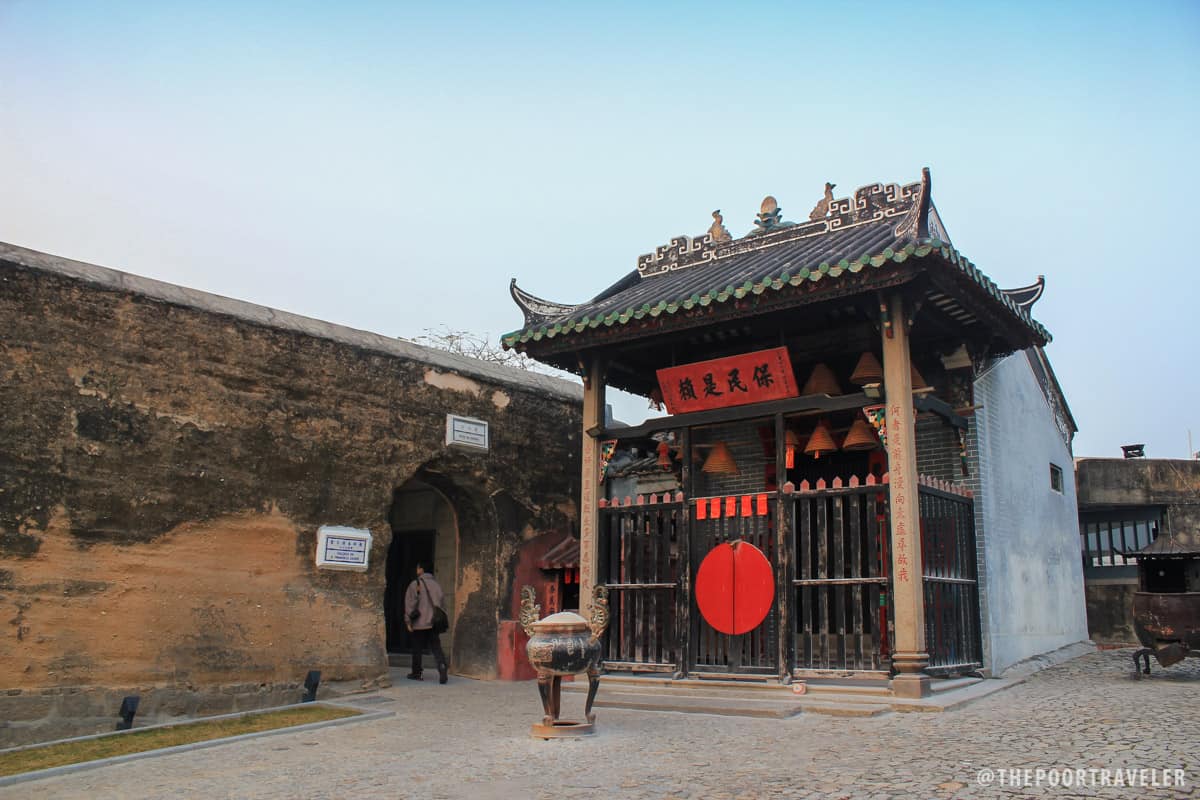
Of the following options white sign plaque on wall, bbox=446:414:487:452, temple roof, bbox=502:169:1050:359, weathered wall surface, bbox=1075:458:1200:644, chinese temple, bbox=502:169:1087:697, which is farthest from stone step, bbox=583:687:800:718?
weathered wall surface, bbox=1075:458:1200:644

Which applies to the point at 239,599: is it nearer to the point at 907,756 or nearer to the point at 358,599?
the point at 358,599

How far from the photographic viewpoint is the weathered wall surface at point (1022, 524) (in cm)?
994

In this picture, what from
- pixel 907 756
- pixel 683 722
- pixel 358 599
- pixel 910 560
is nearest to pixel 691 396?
pixel 910 560

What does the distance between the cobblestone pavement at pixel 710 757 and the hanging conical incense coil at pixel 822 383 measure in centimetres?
336

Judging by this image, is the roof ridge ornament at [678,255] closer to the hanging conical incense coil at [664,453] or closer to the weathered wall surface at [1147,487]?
the hanging conical incense coil at [664,453]

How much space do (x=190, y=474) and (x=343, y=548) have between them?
1.85 metres

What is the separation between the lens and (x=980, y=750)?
19.4 feet

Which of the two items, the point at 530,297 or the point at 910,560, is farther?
the point at 530,297

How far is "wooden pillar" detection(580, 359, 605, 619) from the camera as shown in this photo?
10.3 m

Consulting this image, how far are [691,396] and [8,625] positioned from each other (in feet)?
21.8

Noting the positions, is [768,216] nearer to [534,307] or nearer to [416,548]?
[534,307]

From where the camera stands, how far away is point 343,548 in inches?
407

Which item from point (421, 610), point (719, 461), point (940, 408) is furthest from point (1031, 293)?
point (421, 610)

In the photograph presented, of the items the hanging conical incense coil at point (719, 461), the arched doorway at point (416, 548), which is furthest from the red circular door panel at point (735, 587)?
the arched doorway at point (416, 548)
